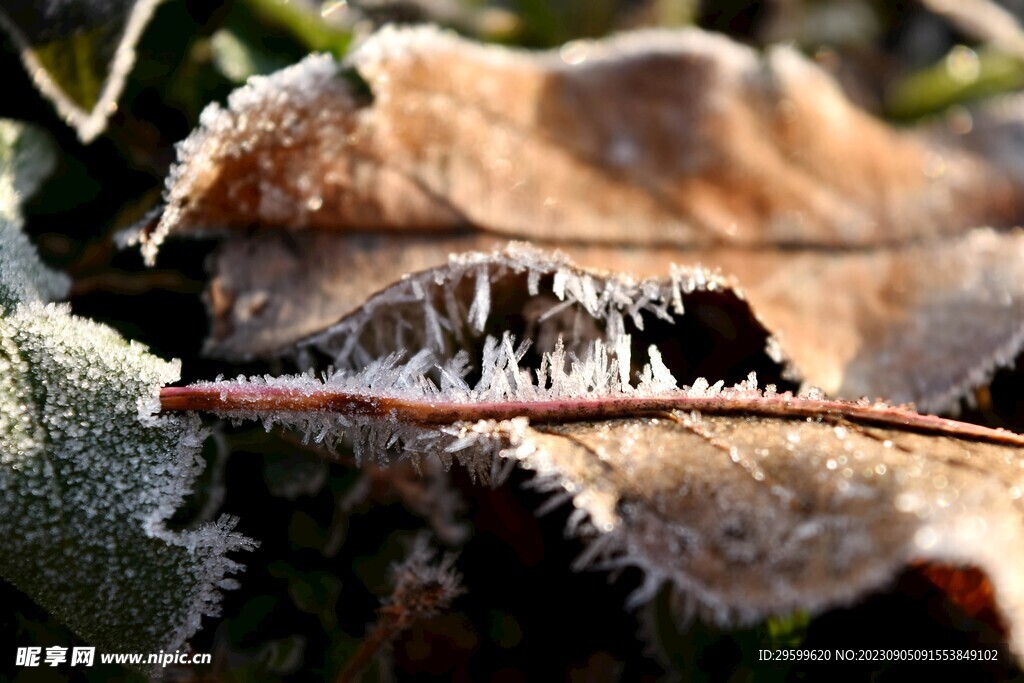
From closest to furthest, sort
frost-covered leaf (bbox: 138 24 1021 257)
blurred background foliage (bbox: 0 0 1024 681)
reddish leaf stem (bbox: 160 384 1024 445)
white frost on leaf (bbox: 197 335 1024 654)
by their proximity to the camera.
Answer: white frost on leaf (bbox: 197 335 1024 654) < reddish leaf stem (bbox: 160 384 1024 445) < blurred background foliage (bbox: 0 0 1024 681) < frost-covered leaf (bbox: 138 24 1021 257)

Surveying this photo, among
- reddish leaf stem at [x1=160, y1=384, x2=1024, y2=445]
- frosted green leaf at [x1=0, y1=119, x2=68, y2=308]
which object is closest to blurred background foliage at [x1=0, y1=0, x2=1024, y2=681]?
frosted green leaf at [x1=0, y1=119, x2=68, y2=308]

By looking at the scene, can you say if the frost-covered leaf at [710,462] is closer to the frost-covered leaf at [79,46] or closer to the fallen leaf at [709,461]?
the fallen leaf at [709,461]

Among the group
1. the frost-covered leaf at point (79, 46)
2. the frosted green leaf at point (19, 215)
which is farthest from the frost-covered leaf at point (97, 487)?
the frost-covered leaf at point (79, 46)

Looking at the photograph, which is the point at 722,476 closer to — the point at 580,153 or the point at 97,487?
the point at 97,487

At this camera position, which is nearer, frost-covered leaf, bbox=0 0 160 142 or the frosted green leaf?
the frosted green leaf

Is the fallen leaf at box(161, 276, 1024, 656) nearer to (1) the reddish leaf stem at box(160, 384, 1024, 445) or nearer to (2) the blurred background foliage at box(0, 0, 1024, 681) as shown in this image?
(1) the reddish leaf stem at box(160, 384, 1024, 445)
